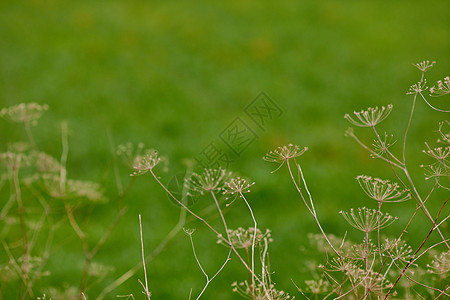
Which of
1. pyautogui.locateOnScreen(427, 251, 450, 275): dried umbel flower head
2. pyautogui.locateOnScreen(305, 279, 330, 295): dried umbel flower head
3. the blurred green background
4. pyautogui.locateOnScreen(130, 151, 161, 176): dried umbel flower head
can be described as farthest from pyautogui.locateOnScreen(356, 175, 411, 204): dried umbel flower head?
the blurred green background

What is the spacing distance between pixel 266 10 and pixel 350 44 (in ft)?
6.64

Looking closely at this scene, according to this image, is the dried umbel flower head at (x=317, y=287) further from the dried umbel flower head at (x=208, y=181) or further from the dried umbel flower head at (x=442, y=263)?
the dried umbel flower head at (x=208, y=181)

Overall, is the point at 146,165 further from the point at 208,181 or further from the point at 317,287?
the point at 317,287

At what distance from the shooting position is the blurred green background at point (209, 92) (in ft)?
13.3

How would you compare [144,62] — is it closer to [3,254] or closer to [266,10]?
[266,10]

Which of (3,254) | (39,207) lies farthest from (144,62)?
(3,254)

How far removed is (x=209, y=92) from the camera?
7090 millimetres

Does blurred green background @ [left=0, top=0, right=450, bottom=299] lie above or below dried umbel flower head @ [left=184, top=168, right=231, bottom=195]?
below

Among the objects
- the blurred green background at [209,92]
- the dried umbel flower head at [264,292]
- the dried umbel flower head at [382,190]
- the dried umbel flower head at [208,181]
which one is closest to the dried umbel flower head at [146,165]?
the dried umbel flower head at [208,181]

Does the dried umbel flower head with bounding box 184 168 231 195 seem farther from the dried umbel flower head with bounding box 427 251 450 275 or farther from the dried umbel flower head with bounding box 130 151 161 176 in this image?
the dried umbel flower head with bounding box 427 251 450 275

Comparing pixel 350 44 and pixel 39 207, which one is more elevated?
pixel 350 44

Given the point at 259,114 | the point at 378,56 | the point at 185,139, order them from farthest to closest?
1. the point at 378,56
2. the point at 259,114
3. the point at 185,139

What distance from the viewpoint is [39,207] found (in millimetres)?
4625

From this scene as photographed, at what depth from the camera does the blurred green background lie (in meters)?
4.05
